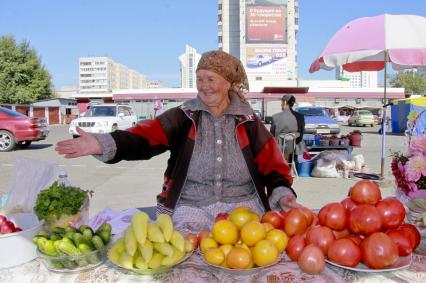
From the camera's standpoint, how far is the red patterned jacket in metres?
2.58

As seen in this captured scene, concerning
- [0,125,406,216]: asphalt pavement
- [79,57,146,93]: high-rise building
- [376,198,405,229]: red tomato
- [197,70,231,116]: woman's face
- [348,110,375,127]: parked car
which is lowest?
[0,125,406,216]: asphalt pavement

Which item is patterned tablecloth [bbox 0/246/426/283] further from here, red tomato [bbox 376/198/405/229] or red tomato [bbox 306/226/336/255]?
red tomato [bbox 376/198/405/229]

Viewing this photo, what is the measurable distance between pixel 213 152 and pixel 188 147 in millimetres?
169

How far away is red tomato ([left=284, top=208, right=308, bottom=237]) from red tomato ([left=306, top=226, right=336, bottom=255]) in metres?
0.10

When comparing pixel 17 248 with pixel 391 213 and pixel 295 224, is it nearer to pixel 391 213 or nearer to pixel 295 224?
pixel 295 224

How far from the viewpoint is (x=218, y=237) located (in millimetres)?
1913

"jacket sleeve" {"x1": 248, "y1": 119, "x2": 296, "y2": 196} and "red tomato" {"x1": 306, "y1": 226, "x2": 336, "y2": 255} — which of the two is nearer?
"red tomato" {"x1": 306, "y1": 226, "x2": 336, "y2": 255}

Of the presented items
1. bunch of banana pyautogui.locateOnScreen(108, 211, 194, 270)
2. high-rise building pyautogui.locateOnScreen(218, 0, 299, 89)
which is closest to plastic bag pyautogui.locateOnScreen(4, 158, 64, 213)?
bunch of banana pyautogui.locateOnScreen(108, 211, 194, 270)

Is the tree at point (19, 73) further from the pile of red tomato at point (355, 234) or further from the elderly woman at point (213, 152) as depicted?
the pile of red tomato at point (355, 234)

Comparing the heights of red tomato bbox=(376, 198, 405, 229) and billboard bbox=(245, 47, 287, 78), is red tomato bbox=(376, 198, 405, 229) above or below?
below

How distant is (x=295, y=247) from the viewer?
188 centimetres

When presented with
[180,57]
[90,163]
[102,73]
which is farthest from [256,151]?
[102,73]

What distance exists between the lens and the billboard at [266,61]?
3300 inches

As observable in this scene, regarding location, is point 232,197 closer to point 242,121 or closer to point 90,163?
point 242,121
